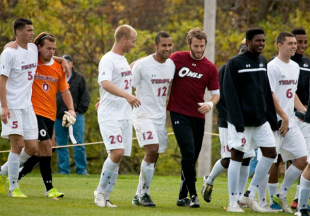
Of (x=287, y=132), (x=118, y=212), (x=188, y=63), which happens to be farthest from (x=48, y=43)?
(x=287, y=132)

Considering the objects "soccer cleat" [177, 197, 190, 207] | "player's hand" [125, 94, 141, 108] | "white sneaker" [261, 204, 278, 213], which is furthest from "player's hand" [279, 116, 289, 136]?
"player's hand" [125, 94, 141, 108]

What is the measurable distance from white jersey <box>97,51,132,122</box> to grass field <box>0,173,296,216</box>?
1.23m

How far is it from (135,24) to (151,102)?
1776 centimetres

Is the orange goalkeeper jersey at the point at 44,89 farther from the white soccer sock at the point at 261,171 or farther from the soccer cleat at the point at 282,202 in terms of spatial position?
the soccer cleat at the point at 282,202

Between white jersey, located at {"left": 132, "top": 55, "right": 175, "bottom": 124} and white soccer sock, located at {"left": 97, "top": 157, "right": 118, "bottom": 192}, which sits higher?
white jersey, located at {"left": 132, "top": 55, "right": 175, "bottom": 124}

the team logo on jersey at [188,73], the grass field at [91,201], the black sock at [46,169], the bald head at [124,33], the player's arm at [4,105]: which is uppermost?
the bald head at [124,33]

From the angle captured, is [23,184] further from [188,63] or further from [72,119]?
[188,63]

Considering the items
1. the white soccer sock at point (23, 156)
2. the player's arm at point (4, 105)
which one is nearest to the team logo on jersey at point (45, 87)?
the player's arm at point (4, 105)

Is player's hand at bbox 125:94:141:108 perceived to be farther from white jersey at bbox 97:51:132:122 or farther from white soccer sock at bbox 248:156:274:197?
white soccer sock at bbox 248:156:274:197

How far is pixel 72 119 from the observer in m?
10.1

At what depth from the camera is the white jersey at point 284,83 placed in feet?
32.0

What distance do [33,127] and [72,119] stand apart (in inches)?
22.6

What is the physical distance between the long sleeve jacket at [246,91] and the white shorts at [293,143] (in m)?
0.69

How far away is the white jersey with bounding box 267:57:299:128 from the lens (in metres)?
9.77
